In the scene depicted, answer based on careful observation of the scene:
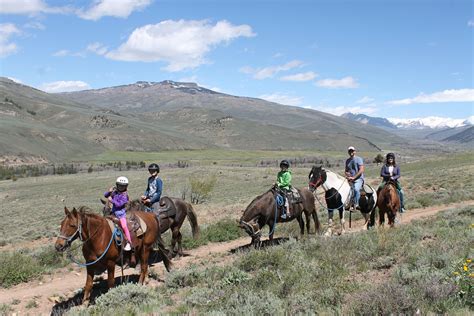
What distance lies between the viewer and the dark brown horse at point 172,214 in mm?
12141

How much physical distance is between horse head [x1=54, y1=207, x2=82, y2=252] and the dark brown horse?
3.61 metres

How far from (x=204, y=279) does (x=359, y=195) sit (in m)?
6.68

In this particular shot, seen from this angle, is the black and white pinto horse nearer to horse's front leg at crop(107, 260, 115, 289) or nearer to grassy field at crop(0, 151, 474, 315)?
grassy field at crop(0, 151, 474, 315)

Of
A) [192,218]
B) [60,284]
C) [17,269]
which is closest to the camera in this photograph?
[60,284]

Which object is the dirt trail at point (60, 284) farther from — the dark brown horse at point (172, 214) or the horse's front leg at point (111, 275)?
the horse's front leg at point (111, 275)

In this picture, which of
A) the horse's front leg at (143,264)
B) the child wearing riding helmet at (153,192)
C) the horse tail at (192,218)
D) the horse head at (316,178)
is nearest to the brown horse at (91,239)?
the horse's front leg at (143,264)

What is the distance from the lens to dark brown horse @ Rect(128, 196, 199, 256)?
1214 cm

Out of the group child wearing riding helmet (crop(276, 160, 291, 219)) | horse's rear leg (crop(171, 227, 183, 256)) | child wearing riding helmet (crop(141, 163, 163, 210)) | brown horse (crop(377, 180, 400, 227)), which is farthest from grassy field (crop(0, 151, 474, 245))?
child wearing riding helmet (crop(141, 163, 163, 210))

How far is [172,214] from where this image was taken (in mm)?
12828

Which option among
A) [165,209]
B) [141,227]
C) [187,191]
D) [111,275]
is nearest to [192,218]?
[165,209]

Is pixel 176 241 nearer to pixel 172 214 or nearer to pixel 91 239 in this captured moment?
pixel 172 214

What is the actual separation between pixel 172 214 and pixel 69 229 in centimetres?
488

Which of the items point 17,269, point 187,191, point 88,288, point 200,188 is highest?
point 88,288

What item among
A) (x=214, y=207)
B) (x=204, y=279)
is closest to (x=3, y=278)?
(x=204, y=279)
